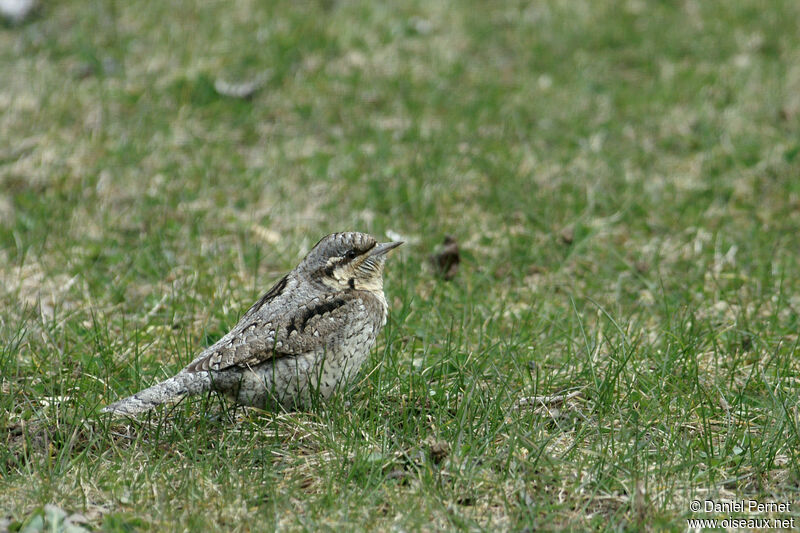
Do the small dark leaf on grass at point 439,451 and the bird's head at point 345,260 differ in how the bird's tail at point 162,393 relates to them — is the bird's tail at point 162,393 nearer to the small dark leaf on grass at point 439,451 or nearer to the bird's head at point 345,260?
the bird's head at point 345,260

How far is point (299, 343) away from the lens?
13.5 ft

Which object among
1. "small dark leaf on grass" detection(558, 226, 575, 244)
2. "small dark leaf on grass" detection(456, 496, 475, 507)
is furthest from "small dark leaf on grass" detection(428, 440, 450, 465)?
"small dark leaf on grass" detection(558, 226, 575, 244)

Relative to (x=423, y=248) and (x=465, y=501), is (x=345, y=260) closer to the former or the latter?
(x=465, y=501)

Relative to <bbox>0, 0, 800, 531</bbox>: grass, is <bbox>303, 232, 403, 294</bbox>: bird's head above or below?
above

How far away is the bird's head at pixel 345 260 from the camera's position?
14.6ft

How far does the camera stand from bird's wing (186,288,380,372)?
4027 mm

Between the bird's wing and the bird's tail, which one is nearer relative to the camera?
the bird's tail

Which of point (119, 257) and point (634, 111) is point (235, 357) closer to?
point (119, 257)

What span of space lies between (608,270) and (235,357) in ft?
9.68

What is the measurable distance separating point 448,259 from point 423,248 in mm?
328

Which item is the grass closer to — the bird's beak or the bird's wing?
the bird's wing

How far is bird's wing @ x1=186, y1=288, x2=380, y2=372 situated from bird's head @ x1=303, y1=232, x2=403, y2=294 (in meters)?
0.15

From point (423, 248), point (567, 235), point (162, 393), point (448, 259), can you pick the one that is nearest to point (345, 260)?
point (162, 393)

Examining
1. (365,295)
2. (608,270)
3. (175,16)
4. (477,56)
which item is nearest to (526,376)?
(365,295)
